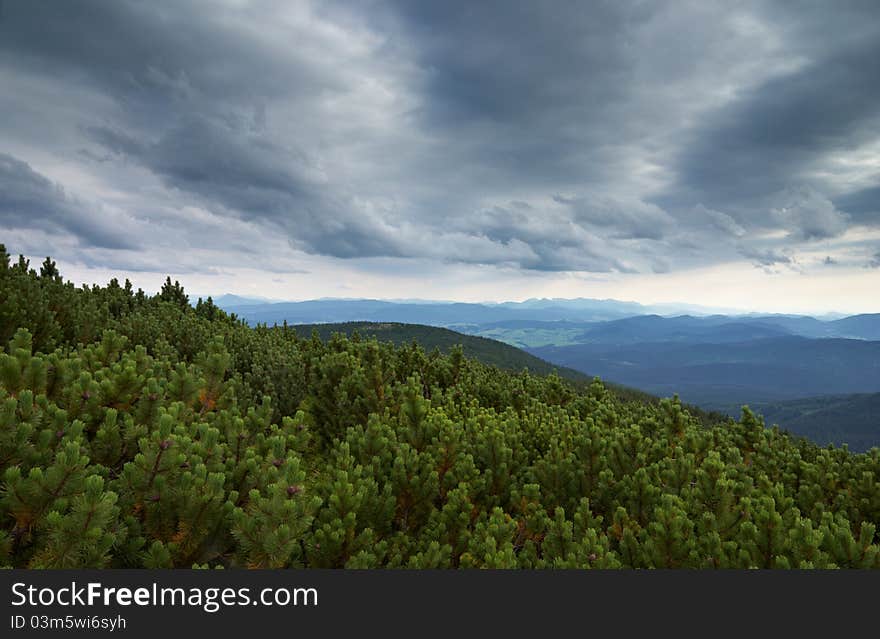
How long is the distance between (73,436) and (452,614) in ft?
11.8

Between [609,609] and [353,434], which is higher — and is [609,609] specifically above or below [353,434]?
below

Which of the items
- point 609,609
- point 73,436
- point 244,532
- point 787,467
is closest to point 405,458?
point 244,532

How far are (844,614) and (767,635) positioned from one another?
59 cm

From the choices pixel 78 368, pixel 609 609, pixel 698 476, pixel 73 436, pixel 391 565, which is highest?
pixel 78 368

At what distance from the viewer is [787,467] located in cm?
725

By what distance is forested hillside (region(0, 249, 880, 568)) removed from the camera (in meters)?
3.63

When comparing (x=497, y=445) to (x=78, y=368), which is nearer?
(x=78, y=368)

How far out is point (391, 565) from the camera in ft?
14.7

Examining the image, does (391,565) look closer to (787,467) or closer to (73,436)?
(73,436)

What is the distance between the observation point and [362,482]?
4848 mm

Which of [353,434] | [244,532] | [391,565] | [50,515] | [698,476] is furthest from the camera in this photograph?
[353,434]

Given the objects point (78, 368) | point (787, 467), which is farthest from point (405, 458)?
point (787, 467)

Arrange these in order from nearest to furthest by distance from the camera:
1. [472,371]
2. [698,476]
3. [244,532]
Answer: [244,532] → [698,476] → [472,371]

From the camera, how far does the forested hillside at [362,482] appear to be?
3635 millimetres
